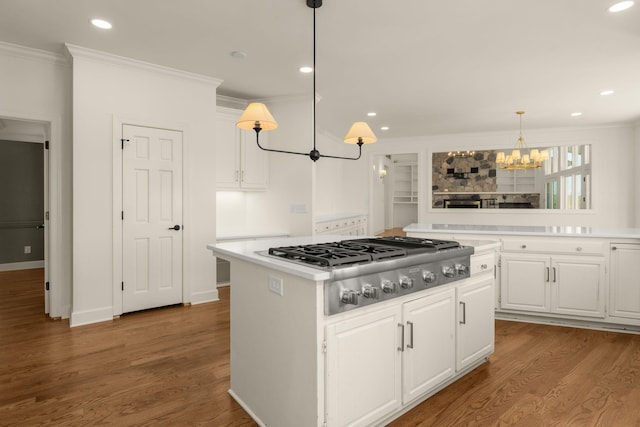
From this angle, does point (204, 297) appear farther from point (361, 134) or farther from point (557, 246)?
point (557, 246)

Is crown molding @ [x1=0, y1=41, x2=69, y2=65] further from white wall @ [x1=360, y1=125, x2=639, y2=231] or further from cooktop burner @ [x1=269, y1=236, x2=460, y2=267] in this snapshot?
white wall @ [x1=360, y1=125, x2=639, y2=231]

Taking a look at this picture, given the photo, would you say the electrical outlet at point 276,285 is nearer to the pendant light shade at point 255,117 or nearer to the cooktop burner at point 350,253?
the cooktop burner at point 350,253

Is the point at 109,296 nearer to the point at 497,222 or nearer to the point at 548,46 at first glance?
the point at 548,46

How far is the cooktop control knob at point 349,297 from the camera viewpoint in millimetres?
1634

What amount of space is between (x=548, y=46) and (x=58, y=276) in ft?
17.3

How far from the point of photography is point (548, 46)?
3492mm

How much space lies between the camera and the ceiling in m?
2.85

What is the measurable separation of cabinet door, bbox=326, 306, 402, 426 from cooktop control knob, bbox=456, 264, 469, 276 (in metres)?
0.60

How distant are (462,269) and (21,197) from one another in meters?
7.47

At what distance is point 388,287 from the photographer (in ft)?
5.97

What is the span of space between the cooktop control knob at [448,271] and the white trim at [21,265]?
23.8 feet

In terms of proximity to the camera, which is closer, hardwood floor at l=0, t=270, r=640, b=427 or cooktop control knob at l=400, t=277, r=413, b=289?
cooktop control knob at l=400, t=277, r=413, b=289

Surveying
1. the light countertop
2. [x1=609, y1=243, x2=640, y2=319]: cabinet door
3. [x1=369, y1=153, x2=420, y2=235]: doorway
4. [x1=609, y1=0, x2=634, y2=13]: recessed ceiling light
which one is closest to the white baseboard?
the light countertop

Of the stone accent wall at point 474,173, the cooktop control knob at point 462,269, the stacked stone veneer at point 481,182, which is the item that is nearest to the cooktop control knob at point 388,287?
the cooktop control knob at point 462,269
